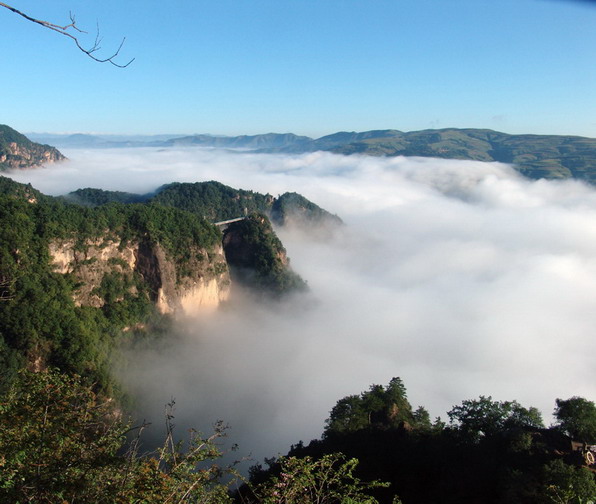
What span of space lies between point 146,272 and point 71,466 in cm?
3987

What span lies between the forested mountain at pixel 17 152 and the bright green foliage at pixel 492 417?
391 ft

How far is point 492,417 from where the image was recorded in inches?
931

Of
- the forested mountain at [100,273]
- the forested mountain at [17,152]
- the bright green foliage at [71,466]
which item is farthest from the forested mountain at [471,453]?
the forested mountain at [17,152]

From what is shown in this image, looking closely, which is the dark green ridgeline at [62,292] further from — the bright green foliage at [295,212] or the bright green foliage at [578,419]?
the bright green foliage at [295,212]

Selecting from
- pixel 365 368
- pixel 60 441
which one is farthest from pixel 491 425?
pixel 365 368

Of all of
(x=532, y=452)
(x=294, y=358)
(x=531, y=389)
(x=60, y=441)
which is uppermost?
(x=60, y=441)

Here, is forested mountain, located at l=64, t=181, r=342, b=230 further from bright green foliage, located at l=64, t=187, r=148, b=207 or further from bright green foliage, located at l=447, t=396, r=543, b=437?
bright green foliage, located at l=447, t=396, r=543, b=437

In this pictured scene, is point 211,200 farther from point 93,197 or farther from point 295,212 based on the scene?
point 93,197

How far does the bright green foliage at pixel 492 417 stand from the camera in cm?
2298

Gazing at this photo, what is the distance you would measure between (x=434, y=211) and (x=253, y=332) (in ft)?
436

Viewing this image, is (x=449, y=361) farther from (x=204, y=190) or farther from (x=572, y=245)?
(x=572, y=245)

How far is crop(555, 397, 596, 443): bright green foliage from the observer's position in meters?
20.2

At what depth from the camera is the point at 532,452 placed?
19859 mm

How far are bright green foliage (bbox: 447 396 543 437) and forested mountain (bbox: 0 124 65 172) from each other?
391 ft
